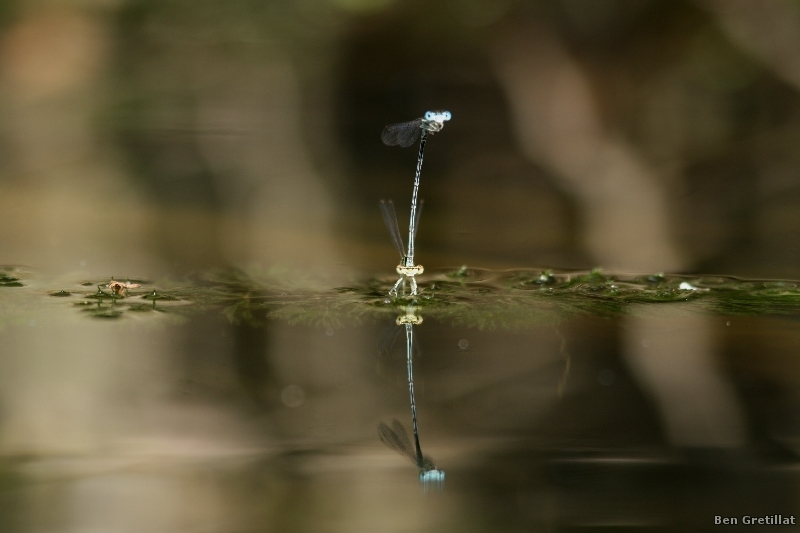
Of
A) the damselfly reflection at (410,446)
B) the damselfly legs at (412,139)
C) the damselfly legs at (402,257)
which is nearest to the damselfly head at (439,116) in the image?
the damselfly legs at (412,139)

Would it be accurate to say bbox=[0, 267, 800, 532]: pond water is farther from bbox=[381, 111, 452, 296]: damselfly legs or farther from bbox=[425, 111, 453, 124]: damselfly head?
bbox=[425, 111, 453, 124]: damselfly head

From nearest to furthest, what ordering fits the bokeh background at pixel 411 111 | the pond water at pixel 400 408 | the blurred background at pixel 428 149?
the pond water at pixel 400 408
the blurred background at pixel 428 149
the bokeh background at pixel 411 111

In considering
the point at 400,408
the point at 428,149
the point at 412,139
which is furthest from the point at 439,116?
the point at 428,149

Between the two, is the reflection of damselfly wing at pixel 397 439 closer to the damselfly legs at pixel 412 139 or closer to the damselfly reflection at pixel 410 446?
the damselfly reflection at pixel 410 446

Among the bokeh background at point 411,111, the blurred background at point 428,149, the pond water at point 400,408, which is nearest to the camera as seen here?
the pond water at point 400,408

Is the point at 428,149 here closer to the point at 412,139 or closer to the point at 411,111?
the point at 411,111

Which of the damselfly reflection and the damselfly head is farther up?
the damselfly head

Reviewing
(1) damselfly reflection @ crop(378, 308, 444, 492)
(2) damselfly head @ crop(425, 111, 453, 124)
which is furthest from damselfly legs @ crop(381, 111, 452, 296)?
(1) damselfly reflection @ crop(378, 308, 444, 492)
